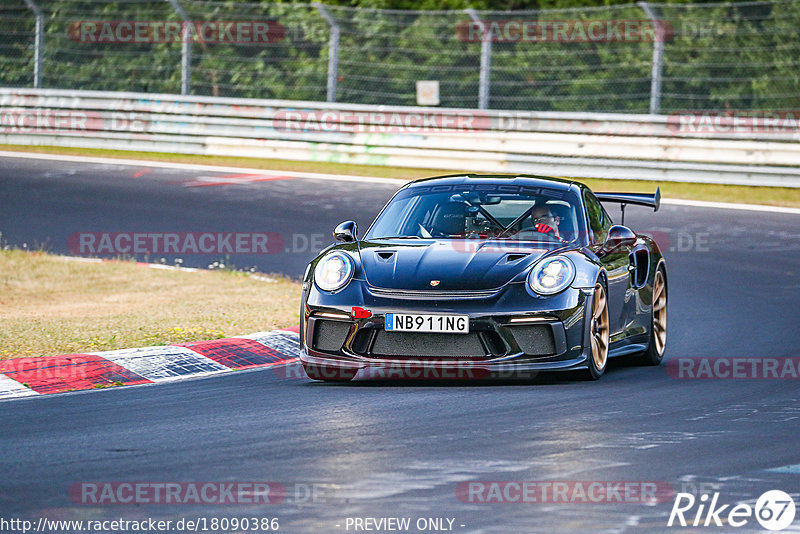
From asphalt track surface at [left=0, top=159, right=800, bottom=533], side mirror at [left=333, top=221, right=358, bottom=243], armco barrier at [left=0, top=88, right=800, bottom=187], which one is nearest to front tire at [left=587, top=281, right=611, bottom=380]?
asphalt track surface at [left=0, top=159, right=800, bottom=533]

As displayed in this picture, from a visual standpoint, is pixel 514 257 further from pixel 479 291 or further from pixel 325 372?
pixel 325 372

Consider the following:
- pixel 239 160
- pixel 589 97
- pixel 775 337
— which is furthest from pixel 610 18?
pixel 775 337

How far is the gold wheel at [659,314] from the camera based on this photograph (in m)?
8.99

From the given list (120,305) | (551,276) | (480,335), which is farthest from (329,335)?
(120,305)

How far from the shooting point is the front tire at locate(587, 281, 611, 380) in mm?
7559

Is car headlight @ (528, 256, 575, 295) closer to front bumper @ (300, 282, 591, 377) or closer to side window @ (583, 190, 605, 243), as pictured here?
front bumper @ (300, 282, 591, 377)

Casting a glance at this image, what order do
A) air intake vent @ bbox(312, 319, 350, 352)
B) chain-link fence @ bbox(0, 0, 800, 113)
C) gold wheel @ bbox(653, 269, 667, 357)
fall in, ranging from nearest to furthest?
air intake vent @ bbox(312, 319, 350, 352)
gold wheel @ bbox(653, 269, 667, 357)
chain-link fence @ bbox(0, 0, 800, 113)

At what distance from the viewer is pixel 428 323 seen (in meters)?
7.23

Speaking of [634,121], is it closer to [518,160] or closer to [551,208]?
[518,160]

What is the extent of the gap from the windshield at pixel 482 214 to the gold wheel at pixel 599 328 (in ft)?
2.13

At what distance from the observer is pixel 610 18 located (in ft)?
68.5

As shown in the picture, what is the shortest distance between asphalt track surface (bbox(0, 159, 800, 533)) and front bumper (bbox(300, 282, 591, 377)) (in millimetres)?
175

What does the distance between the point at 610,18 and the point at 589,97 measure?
4.18ft

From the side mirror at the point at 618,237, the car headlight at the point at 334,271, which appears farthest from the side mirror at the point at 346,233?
the side mirror at the point at 618,237
